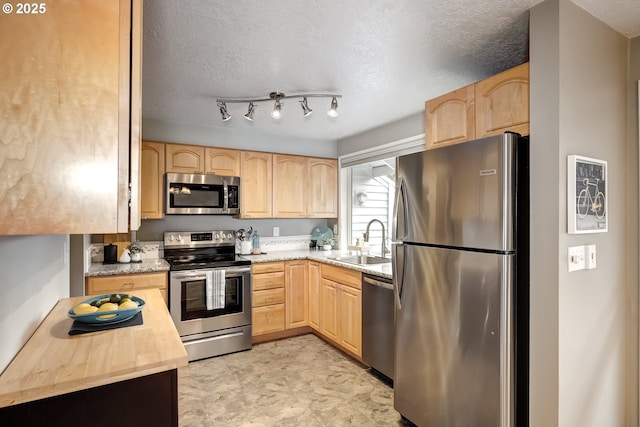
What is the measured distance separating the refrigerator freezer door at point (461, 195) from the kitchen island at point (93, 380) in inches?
57.0

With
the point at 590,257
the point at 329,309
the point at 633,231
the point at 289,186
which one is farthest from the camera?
the point at 289,186

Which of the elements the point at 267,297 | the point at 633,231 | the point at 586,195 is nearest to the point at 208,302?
the point at 267,297

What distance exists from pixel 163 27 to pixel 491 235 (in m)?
2.02

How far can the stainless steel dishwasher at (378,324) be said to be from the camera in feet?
8.72

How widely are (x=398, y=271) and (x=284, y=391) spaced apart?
137 cm

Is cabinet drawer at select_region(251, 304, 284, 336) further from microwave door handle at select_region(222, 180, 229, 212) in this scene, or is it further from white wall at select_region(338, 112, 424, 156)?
white wall at select_region(338, 112, 424, 156)

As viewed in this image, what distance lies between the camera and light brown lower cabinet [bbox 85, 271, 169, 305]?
2.82 m

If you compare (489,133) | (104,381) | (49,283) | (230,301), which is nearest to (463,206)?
(489,133)

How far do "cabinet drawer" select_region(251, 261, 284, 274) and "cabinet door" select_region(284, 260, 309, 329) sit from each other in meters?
0.08

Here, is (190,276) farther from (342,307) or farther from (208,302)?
(342,307)

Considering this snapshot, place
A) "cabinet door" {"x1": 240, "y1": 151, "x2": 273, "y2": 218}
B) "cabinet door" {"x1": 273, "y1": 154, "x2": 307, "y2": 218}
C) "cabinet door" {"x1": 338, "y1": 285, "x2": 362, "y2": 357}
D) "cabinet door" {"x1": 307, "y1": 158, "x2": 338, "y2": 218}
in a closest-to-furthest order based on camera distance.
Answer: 1. "cabinet door" {"x1": 338, "y1": 285, "x2": 362, "y2": 357}
2. "cabinet door" {"x1": 240, "y1": 151, "x2": 273, "y2": 218}
3. "cabinet door" {"x1": 273, "y1": 154, "x2": 307, "y2": 218}
4. "cabinet door" {"x1": 307, "y1": 158, "x2": 338, "y2": 218}

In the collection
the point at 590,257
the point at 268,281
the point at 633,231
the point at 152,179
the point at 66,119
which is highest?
the point at 152,179

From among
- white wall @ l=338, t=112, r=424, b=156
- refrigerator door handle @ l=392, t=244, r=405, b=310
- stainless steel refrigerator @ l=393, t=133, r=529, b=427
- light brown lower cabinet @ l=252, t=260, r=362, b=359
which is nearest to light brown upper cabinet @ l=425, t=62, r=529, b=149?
stainless steel refrigerator @ l=393, t=133, r=529, b=427

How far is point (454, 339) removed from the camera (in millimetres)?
1863
